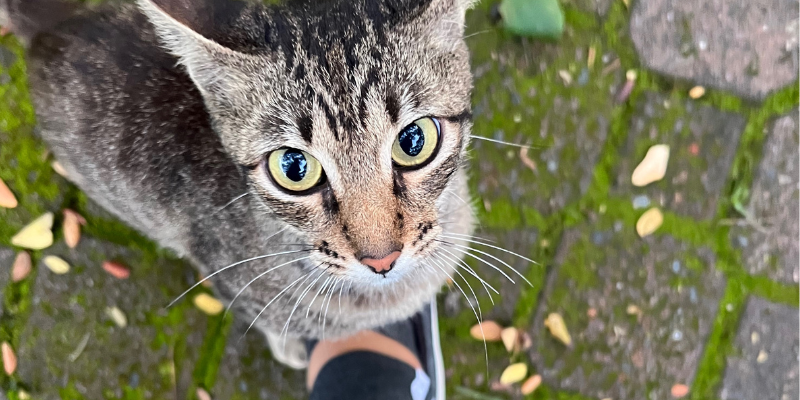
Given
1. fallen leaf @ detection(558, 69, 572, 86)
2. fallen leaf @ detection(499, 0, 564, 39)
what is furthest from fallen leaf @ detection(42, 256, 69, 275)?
fallen leaf @ detection(558, 69, 572, 86)

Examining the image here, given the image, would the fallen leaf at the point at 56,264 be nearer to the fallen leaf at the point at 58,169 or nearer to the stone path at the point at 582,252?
the stone path at the point at 582,252

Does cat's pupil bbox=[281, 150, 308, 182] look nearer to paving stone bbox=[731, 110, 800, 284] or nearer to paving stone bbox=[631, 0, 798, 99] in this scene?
paving stone bbox=[631, 0, 798, 99]

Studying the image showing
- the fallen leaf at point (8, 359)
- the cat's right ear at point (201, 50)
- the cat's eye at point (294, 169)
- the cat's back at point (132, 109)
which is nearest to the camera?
the cat's right ear at point (201, 50)

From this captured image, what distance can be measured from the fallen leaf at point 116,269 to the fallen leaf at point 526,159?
1555 mm

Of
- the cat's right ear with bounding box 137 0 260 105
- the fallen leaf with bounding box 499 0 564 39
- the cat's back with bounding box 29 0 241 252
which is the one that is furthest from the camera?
the fallen leaf with bounding box 499 0 564 39

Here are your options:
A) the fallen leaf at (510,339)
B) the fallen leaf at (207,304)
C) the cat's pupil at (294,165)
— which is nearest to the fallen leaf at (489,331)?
the fallen leaf at (510,339)

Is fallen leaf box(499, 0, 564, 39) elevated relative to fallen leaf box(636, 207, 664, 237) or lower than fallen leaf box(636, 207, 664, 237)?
elevated

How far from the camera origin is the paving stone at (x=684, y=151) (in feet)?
6.51

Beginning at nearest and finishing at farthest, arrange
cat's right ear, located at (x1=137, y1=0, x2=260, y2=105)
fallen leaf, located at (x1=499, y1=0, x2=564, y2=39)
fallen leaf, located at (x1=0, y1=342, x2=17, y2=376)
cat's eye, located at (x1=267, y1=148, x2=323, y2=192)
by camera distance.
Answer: cat's right ear, located at (x1=137, y1=0, x2=260, y2=105) < cat's eye, located at (x1=267, y1=148, x2=323, y2=192) < fallen leaf, located at (x1=0, y1=342, x2=17, y2=376) < fallen leaf, located at (x1=499, y1=0, x2=564, y2=39)

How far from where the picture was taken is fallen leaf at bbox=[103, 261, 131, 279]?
195 centimetres

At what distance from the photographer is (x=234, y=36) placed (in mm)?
1094

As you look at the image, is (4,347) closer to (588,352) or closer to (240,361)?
(240,361)

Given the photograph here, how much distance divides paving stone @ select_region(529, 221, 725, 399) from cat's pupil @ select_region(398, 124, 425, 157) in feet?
3.48

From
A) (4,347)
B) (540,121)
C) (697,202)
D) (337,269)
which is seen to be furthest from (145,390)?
(697,202)
